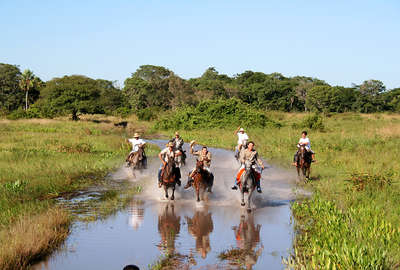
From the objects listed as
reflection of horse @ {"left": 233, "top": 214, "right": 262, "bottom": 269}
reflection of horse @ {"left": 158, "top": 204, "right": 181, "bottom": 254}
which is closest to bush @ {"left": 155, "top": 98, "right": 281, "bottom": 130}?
reflection of horse @ {"left": 158, "top": 204, "right": 181, "bottom": 254}

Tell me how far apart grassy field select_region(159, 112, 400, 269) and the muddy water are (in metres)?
0.68

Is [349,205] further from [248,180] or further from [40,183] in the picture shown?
[40,183]

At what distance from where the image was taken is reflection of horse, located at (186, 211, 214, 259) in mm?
9250

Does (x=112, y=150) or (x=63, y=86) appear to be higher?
(x=63, y=86)

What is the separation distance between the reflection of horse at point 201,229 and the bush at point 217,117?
37.3 metres

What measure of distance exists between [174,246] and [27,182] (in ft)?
27.6

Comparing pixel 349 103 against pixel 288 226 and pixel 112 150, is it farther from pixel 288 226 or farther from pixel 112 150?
pixel 288 226

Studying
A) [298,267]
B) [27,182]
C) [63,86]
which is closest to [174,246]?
[298,267]

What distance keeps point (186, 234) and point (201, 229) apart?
0.55 m

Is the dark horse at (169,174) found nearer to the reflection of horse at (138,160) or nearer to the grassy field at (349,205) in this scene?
the grassy field at (349,205)

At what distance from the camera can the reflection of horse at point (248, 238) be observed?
862cm

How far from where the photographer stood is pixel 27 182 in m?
15.7

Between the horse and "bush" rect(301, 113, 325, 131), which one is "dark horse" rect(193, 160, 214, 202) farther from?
"bush" rect(301, 113, 325, 131)

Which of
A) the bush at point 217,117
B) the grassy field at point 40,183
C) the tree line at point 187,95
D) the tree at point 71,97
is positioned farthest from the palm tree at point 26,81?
the grassy field at point 40,183
